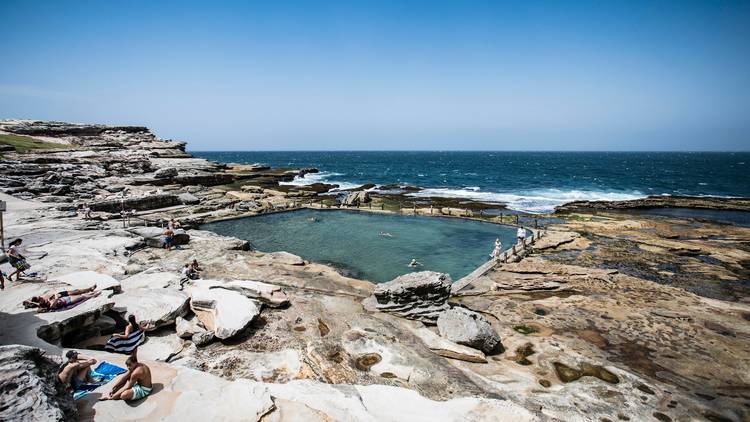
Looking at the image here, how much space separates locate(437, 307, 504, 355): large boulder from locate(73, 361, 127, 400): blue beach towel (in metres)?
8.90

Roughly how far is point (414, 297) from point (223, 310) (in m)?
6.84

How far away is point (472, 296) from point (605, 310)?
16.9 ft

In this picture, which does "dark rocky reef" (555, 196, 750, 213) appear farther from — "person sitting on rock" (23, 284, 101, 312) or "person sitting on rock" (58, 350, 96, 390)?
"person sitting on rock" (58, 350, 96, 390)

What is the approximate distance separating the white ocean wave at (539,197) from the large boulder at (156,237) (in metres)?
35.1

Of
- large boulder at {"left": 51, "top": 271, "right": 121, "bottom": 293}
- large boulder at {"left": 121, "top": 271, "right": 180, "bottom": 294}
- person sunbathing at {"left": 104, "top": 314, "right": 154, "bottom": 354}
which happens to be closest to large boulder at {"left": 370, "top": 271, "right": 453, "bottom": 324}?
large boulder at {"left": 121, "top": 271, "right": 180, "bottom": 294}

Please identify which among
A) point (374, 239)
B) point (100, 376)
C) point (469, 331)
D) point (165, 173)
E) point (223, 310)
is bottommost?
point (374, 239)

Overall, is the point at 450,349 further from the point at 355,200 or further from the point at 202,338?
the point at 355,200

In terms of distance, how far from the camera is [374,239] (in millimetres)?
28141

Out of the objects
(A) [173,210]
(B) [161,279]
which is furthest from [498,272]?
(A) [173,210]

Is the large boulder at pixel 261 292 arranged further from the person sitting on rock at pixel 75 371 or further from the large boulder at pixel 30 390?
the large boulder at pixel 30 390

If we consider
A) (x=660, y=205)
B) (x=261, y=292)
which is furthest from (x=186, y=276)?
(x=660, y=205)

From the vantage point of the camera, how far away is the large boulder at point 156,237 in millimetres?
20344

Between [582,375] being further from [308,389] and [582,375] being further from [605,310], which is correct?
[308,389]

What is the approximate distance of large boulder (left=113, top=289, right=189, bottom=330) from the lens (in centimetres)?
1074
